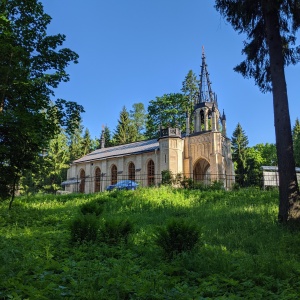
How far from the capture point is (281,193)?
890 cm

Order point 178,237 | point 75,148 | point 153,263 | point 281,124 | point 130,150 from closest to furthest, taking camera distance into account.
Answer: point 153,263 < point 178,237 < point 281,124 < point 130,150 < point 75,148

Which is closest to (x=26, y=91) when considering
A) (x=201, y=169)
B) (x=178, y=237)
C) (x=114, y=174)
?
(x=178, y=237)

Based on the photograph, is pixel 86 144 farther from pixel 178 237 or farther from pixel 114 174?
pixel 178 237

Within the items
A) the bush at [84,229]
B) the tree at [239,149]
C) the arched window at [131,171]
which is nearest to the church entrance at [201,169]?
the arched window at [131,171]

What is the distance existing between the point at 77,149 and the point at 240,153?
2787 centimetres

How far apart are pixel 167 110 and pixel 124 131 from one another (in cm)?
1140

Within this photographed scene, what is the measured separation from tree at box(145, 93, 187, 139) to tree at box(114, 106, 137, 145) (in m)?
6.69

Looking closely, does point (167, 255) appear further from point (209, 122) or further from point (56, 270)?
point (209, 122)

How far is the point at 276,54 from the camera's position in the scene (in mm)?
9703

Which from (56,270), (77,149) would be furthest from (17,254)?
(77,149)

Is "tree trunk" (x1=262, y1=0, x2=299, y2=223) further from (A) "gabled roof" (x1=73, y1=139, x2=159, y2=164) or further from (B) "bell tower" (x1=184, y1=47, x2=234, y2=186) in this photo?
(A) "gabled roof" (x1=73, y1=139, x2=159, y2=164)

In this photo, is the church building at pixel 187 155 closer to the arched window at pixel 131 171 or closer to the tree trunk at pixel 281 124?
the arched window at pixel 131 171

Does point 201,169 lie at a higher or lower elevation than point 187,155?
lower

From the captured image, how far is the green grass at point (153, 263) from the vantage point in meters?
3.85
